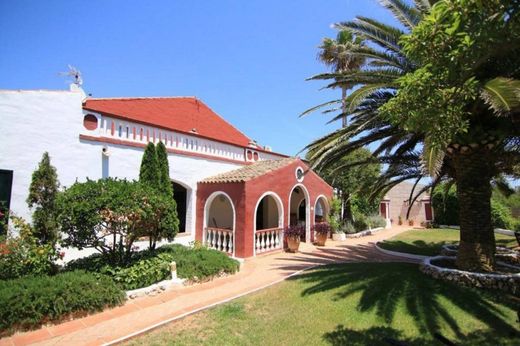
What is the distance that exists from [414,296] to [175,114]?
47.8 ft

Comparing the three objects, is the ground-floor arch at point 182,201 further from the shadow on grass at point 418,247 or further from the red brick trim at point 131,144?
the shadow on grass at point 418,247

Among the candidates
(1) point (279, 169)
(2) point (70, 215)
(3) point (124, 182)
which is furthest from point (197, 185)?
(2) point (70, 215)

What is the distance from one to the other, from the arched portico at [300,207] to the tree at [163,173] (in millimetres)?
7029

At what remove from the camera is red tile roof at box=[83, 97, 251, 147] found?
13.5m

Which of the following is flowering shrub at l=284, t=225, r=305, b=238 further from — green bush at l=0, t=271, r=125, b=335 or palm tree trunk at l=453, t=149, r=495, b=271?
green bush at l=0, t=271, r=125, b=335

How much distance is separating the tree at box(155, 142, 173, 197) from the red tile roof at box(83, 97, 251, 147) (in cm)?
145

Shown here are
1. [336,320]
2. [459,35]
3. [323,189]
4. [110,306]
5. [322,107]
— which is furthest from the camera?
[323,189]

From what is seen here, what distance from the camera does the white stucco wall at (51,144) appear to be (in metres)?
8.86

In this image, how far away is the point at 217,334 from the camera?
238 inches

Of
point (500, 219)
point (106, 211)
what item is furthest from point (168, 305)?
point (500, 219)

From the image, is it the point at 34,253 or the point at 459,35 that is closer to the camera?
the point at 459,35

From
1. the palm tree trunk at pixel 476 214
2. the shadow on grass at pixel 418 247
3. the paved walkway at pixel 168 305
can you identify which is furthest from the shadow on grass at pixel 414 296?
the shadow on grass at pixel 418 247

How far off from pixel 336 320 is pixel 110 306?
5.50 metres

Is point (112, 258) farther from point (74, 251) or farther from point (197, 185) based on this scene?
point (197, 185)
